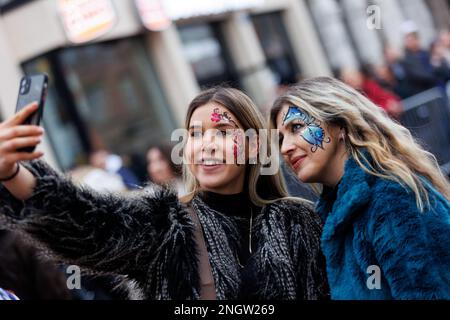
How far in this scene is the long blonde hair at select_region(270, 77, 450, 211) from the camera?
2113 mm

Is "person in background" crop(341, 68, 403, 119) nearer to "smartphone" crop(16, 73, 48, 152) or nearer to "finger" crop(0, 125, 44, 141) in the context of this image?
"smartphone" crop(16, 73, 48, 152)

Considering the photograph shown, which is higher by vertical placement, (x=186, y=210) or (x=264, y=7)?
(x=264, y=7)

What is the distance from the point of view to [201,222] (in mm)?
2205

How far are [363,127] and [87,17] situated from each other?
266 inches

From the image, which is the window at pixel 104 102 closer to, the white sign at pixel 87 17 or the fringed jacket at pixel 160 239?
the white sign at pixel 87 17

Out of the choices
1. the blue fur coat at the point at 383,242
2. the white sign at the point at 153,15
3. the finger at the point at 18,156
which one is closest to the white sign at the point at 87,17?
the white sign at the point at 153,15

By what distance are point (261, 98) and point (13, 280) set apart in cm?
906

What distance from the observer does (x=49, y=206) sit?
1913 millimetres

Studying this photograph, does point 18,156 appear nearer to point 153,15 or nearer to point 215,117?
point 215,117

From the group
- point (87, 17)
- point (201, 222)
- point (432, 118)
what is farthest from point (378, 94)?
point (201, 222)

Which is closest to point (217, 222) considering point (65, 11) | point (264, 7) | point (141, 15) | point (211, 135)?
point (211, 135)

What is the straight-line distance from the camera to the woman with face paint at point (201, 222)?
1.94 meters

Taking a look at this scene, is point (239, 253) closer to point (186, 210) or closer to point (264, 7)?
point (186, 210)

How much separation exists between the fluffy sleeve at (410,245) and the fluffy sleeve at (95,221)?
2.08 feet
